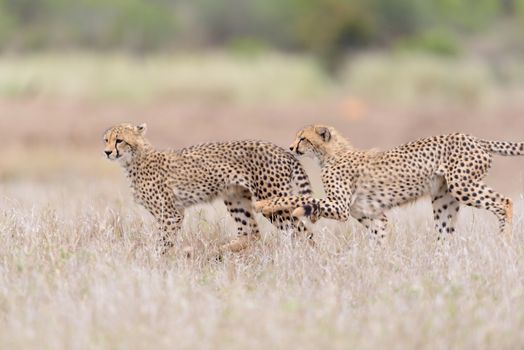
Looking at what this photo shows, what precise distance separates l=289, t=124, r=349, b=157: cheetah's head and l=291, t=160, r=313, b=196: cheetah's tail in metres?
0.10

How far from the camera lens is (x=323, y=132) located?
6355 millimetres

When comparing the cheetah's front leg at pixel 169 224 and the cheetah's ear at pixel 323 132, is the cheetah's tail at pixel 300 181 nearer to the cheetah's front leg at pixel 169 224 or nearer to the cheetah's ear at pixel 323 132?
the cheetah's ear at pixel 323 132

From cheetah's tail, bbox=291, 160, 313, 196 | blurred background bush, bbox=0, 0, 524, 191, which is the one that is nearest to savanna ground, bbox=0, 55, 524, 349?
cheetah's tail, bbox=291, 160, 313, 196

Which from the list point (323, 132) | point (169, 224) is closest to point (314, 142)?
point (323, 132)

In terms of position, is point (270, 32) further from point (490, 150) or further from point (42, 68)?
point (490, 150)

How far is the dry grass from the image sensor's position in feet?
13.3

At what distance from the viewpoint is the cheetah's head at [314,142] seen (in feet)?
A: 20.8

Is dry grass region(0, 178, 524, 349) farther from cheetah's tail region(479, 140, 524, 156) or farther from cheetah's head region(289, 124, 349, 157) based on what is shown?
cheetah's head region(289, 124, 349, 157)

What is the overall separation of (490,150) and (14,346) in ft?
10.1

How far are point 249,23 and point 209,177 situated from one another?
30.4 metres

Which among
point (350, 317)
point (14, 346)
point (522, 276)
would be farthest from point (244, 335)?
point (522, 276)

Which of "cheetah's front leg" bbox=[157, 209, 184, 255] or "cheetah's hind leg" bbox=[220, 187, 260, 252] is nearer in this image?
"cheetah's front leg" bbox=[157, 209, 184, 255]

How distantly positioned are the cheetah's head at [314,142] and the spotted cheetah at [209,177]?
81mm

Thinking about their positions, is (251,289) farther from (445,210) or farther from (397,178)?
(445,210)
